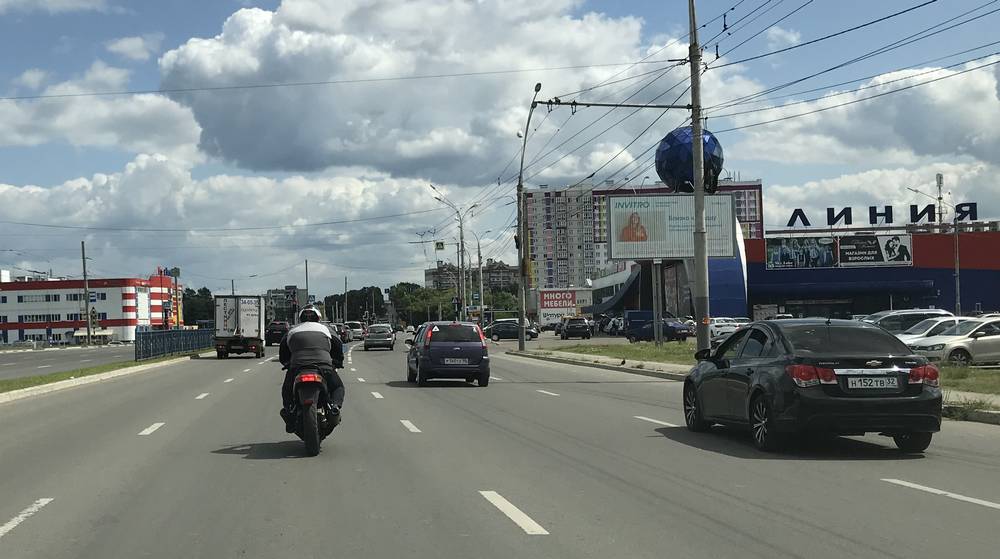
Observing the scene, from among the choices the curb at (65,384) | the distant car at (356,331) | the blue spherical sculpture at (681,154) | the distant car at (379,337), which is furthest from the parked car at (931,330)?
the distant car at (356,331)

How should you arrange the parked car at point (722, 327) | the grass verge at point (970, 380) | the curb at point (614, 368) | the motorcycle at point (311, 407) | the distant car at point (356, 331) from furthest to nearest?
the distant car at point (356, 331) < the parked car at point (722, 327) < the curb at point (614, 368) < the grass verge at point (970, 380) < the motorcycle at point (311, 407)

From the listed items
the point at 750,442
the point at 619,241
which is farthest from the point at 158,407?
the point at 619,241

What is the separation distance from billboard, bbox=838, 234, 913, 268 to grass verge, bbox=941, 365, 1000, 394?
65.2 meters

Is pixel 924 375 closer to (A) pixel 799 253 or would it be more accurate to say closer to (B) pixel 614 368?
(B) pixel 614 368

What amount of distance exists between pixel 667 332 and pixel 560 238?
131452 millimetres

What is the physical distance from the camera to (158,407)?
1919 centimetres

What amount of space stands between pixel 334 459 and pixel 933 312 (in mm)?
30868

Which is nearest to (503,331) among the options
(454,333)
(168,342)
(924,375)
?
(168,342)

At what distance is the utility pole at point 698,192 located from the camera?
83.3ft

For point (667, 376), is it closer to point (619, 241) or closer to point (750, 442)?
point (750, 442)

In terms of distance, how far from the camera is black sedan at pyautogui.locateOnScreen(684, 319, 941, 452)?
10867 mm

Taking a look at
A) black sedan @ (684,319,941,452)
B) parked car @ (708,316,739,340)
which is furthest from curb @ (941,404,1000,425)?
parked car @ (708,316,739,340)

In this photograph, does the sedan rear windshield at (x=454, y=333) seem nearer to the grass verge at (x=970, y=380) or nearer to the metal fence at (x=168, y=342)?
the grass verge at (x=970, y=380)

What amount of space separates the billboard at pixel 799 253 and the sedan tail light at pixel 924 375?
→ 78.5 meters
